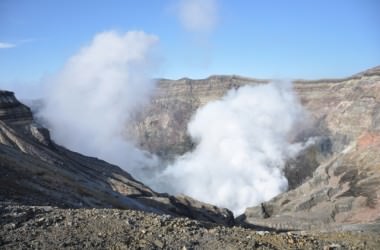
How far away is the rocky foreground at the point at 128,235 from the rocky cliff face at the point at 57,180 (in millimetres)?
9000

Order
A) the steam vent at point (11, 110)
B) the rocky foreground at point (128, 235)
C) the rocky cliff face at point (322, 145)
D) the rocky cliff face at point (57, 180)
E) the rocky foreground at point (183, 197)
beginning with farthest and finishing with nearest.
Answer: the rocky cliff face at point (322, 145) < the steam vent at point (11, 110) < the rocky cliff face at point (57, 180) < the rocky foreground at point (183, 197) < the rocky foreground at point (128, 235)

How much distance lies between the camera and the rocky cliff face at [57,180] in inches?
1131

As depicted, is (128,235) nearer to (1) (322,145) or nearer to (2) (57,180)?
(2) (57,180)

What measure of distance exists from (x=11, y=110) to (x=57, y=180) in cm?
3125

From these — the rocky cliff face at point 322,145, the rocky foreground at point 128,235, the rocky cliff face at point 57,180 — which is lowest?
the rocky foreground at point 128,235

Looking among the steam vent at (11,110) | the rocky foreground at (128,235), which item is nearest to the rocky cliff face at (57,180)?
the steam vent at (11,110)

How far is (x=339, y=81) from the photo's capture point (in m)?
151

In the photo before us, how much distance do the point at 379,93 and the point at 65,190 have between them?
4021 inches

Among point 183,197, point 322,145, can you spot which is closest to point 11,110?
point 183,197

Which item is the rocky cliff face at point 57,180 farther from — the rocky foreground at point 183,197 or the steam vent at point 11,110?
the rocky foreground at point 183,197

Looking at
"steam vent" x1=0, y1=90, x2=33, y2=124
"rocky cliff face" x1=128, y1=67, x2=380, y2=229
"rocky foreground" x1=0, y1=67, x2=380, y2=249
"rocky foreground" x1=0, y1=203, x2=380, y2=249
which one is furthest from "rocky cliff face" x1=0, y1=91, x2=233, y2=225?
"rocky cliff face" x1=128, y1=67, x2=380, y2=229

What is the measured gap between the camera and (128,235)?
12.6 metres

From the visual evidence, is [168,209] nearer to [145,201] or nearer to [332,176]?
[145,201]

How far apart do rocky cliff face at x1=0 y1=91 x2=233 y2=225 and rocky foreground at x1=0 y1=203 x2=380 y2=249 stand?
900 centimetres
